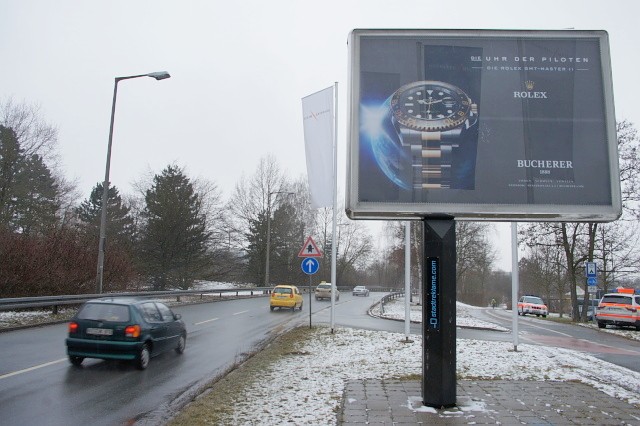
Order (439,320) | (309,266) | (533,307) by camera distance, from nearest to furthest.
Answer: (439,320)
(309,266)
(533,307)

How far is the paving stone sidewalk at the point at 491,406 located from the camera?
6043mm

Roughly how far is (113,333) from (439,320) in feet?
22.5

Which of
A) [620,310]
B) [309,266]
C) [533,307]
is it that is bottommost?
[533,307]

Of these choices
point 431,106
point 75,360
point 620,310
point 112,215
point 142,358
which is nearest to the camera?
point 431,106

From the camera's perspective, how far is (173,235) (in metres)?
43.5

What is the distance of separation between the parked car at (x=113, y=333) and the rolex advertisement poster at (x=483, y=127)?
20.1 feet

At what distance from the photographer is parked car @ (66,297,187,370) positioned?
397 inches

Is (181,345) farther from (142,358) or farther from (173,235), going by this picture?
(173,235)

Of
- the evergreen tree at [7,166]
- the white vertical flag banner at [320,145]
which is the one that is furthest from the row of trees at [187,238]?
the white vertical flag banner at [320,145]

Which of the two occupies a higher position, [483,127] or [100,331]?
[483,127]

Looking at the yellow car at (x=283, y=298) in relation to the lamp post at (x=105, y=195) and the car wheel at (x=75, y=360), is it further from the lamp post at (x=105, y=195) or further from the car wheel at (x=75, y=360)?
the car wheel at (x=75, y=360)

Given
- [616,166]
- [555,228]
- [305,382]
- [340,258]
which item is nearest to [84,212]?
[340,258]

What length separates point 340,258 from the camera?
270ft

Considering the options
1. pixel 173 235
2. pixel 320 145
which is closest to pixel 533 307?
pixel 320 145
